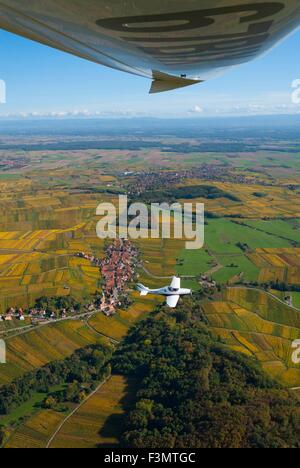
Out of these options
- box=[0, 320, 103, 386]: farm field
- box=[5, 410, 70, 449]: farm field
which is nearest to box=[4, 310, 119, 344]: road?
box=[0, 320, 103, 386]: farm field

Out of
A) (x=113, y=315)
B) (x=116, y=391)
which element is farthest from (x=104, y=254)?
(x=116, y=391)

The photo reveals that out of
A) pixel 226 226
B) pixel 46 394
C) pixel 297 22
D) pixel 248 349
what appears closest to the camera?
pixel 297 22

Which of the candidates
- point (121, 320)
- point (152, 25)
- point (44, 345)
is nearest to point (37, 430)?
point (44, 345)

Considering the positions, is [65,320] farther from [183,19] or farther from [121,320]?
[183,19]

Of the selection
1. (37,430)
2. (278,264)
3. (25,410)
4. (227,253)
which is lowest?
(37,430)

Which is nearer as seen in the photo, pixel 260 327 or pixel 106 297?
pixel 260 327

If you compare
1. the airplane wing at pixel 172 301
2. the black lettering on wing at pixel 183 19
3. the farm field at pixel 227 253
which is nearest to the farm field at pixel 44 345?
the airplane wing at pixel 172 301

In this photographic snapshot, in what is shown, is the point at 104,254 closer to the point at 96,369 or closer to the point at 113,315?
the point at 113,315
